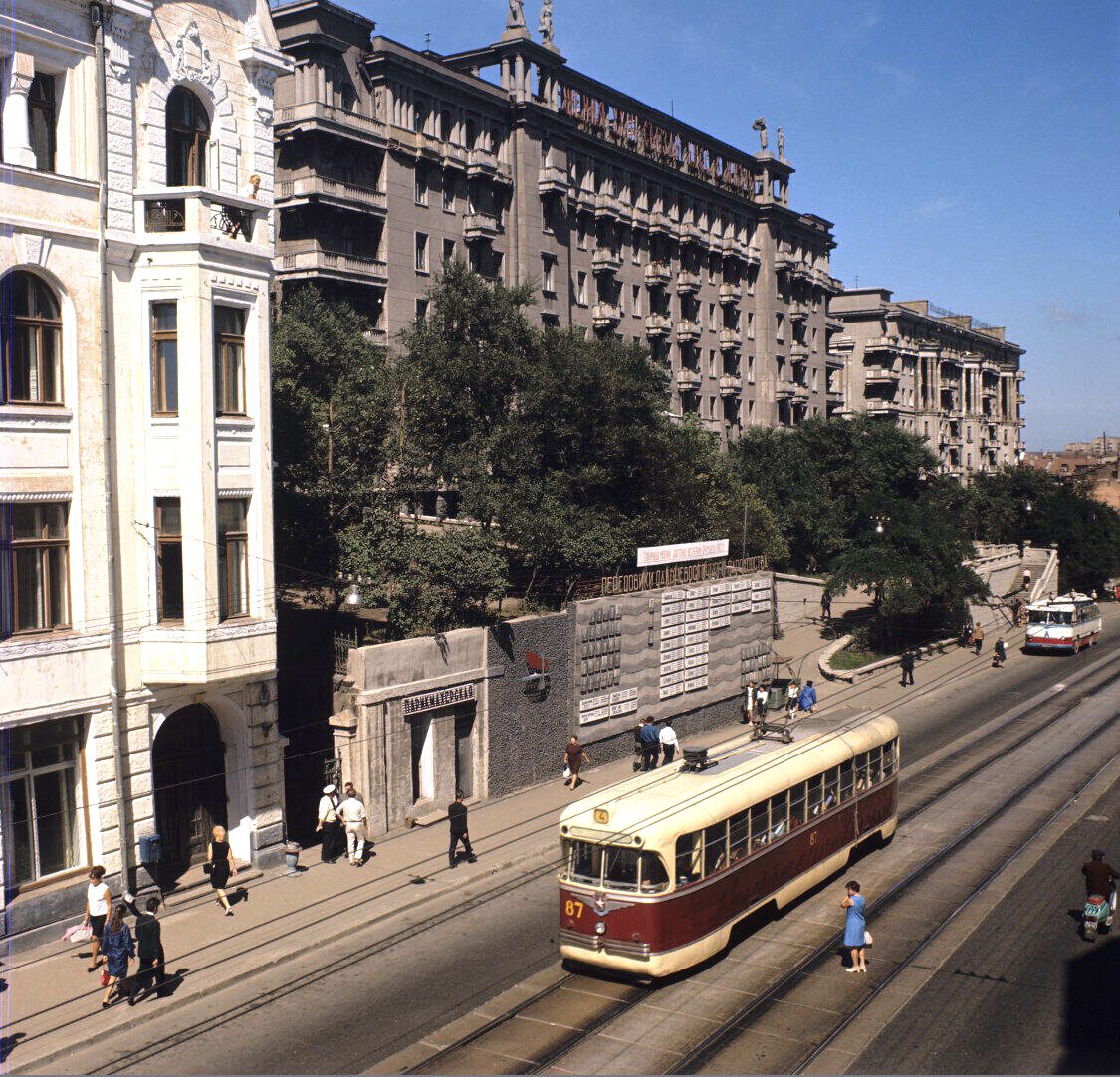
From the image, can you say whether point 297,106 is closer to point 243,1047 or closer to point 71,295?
point 71,295

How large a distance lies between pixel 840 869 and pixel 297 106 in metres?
39.9

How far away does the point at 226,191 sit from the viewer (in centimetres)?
2336

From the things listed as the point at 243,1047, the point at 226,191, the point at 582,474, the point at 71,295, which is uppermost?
the point at 226,191

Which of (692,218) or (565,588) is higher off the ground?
(692,218)

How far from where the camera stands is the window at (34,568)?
1983 centimetres

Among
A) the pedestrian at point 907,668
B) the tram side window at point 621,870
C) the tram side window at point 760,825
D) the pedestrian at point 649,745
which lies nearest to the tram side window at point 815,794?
the tram side window at point 760,825

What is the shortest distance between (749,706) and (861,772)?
16757 mm

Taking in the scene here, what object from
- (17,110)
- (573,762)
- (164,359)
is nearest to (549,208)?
(573,762)

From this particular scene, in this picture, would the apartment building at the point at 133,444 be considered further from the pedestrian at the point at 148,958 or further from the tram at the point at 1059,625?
the tram at the point at 1059,625

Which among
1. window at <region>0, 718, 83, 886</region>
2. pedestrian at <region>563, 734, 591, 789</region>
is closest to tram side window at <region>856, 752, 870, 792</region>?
pedestrian at <region>563, 734, 591, 789</region>

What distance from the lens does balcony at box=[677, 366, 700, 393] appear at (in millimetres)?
76000

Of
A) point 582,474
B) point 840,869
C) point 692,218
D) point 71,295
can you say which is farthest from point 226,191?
point 692,218

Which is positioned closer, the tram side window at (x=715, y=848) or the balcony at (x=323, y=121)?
the tram side window at (x=715, y=848)

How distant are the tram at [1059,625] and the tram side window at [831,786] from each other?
3966cm
